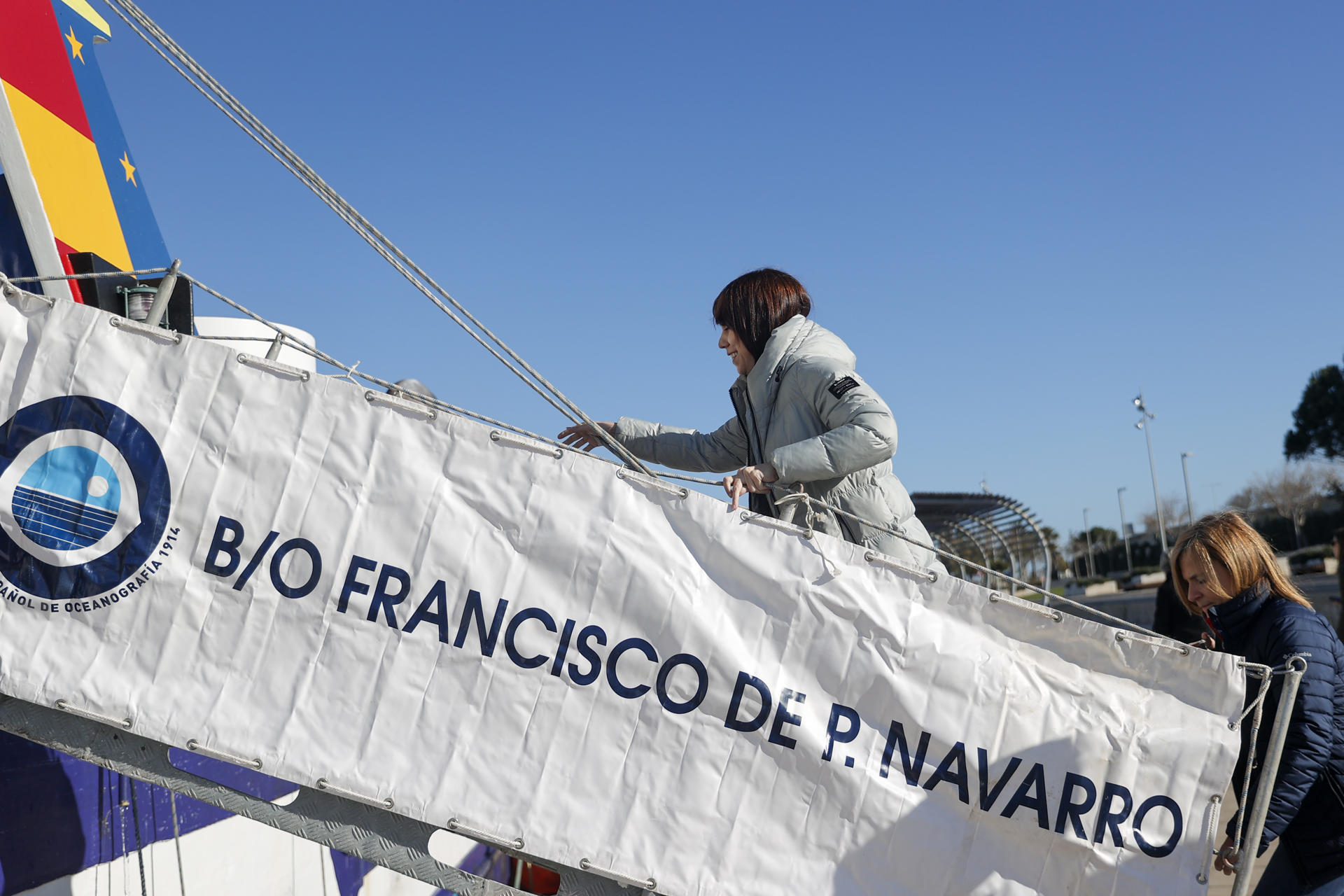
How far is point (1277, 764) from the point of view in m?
2.96

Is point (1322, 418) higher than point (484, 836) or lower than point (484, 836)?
higher

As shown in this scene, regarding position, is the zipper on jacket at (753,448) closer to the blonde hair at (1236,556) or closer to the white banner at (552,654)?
the white banner at (552,654)

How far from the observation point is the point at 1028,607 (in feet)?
10.0

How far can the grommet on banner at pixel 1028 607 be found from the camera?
10.1 ft

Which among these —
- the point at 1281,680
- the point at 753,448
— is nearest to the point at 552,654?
the point at 753,448

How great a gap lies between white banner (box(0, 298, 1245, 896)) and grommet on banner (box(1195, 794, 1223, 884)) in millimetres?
23

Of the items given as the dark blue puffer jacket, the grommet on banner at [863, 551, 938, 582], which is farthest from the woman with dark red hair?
the dark blue puffer jacket

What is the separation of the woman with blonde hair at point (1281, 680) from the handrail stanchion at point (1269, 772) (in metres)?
0.05

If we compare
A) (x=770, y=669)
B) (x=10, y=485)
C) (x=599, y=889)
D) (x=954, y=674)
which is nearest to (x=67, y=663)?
(x=10, y=485)

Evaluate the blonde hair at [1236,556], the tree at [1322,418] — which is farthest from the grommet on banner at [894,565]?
the tree at [1322,418]

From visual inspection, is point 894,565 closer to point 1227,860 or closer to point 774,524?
point 774,524

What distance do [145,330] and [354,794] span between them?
1.63 metres

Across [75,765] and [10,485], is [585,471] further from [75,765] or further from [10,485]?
[75,765]

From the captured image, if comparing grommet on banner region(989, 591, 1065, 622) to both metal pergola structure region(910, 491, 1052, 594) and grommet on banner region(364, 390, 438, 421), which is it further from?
metal pergola structure region(910, 491, 1052, 594)
